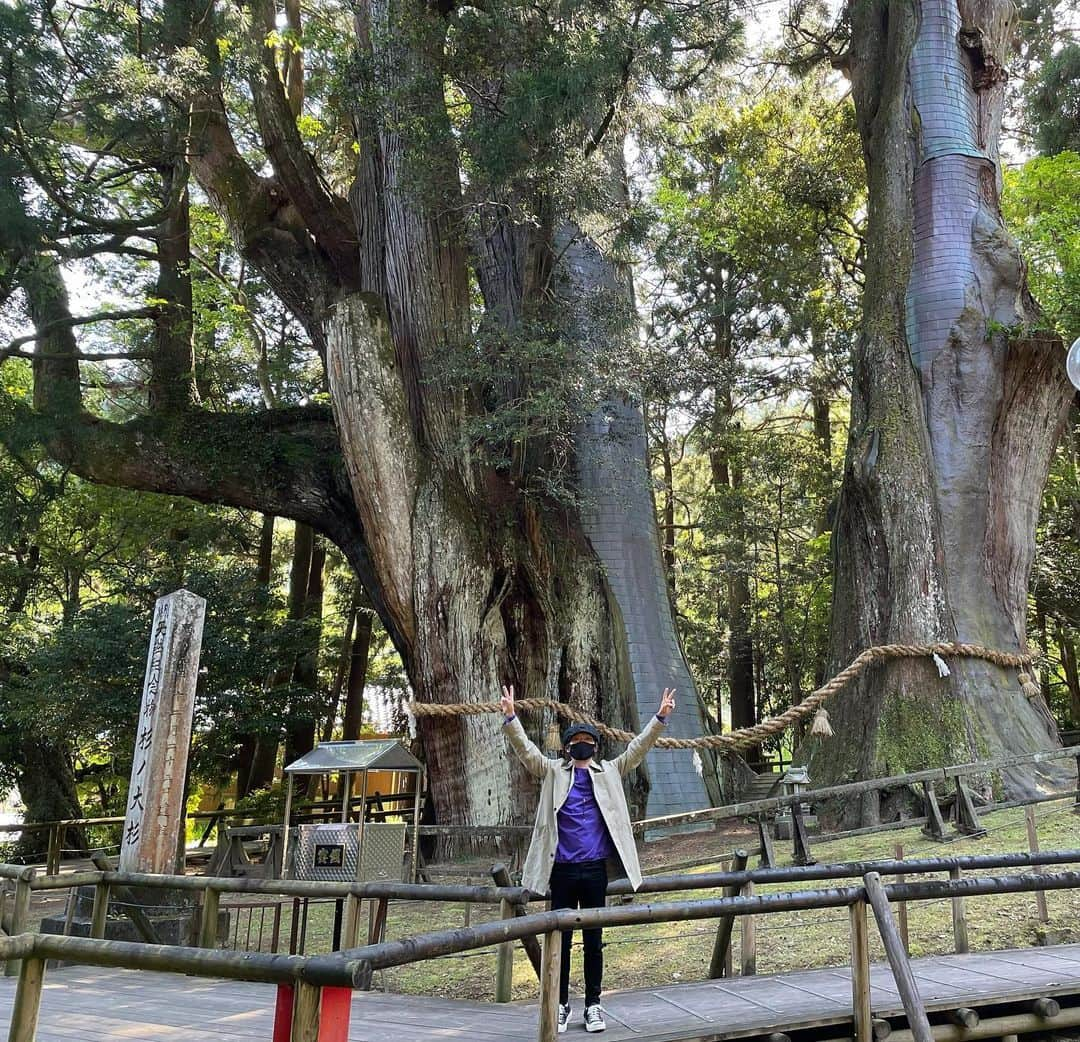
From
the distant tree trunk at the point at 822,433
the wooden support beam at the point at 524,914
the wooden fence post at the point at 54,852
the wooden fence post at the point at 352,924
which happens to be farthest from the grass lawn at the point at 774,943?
the distant tree trunk at the point at 822,433

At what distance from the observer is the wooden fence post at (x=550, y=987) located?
3078 mm

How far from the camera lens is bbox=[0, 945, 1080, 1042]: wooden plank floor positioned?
11.5 ft

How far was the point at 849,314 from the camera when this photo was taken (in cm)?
1537

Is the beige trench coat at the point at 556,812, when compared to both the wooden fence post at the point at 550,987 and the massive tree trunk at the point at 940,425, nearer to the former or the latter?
the wooden fence post at the point at 550,987

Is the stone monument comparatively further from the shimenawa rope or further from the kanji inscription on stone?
the shimenawa rope

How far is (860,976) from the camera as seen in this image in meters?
3.52

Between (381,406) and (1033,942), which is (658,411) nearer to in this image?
(381,406)

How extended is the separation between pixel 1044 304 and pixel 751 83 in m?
7.03

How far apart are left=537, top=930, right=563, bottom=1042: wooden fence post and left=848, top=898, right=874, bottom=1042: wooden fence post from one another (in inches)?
45.9

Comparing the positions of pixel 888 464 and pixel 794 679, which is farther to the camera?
pixel 794 679

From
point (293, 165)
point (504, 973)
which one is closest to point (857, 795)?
point (504, 973)

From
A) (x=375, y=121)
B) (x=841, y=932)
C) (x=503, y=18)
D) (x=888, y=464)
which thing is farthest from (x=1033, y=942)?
(x=375, y=121)

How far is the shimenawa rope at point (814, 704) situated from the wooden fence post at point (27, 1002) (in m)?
5.42

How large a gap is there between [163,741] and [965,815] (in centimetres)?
611
